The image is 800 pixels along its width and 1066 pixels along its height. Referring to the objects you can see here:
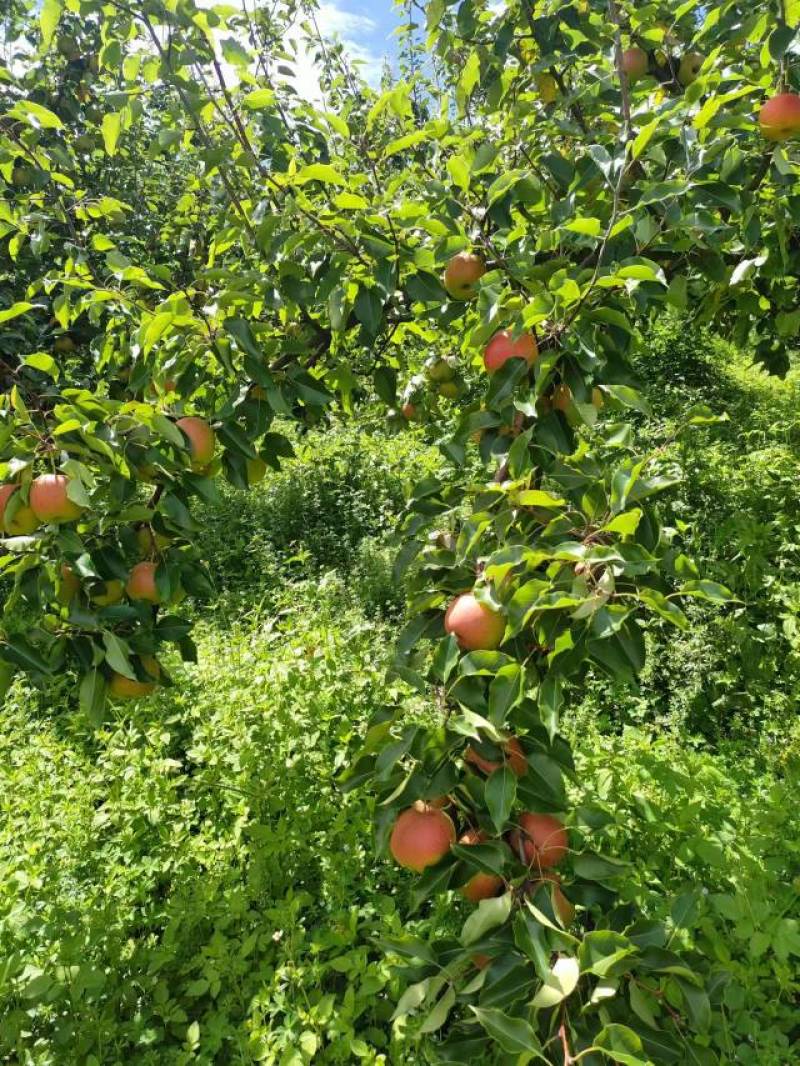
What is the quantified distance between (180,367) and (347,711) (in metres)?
1.53

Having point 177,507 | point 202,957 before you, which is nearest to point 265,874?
point 202,957

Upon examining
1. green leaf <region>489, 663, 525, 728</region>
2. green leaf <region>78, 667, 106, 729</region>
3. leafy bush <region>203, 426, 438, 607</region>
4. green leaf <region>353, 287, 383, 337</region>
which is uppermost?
green leaf <region>353, 287, 383, 337</region>

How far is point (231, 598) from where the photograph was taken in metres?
4.17

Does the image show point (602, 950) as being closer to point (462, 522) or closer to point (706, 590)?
point (706, 590)

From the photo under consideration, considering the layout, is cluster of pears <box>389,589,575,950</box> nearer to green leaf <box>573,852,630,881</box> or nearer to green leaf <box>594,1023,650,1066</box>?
green leaf <box>573,852,630,881</box>

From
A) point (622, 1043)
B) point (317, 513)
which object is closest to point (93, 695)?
point (622, 1043)

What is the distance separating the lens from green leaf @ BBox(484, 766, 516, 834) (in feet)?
3.18

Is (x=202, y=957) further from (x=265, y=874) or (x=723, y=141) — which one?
(x=723, y=141)

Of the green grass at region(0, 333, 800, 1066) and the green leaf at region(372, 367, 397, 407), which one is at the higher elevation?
the green leaf at region(372, 367, 397, 407)

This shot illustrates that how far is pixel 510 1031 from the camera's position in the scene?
33.5 inches

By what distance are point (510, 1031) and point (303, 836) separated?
1.29 m

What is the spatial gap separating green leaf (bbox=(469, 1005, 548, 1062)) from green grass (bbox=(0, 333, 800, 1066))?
418 mm

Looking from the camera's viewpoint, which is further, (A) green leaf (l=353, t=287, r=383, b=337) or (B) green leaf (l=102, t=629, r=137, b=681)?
(A) green leaf (l=353, t=287, r=383, b=337)

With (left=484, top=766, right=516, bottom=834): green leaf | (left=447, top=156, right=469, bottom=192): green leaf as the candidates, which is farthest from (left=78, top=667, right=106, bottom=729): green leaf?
(left=447, top=156, right=469, bottom=192): green leaf
